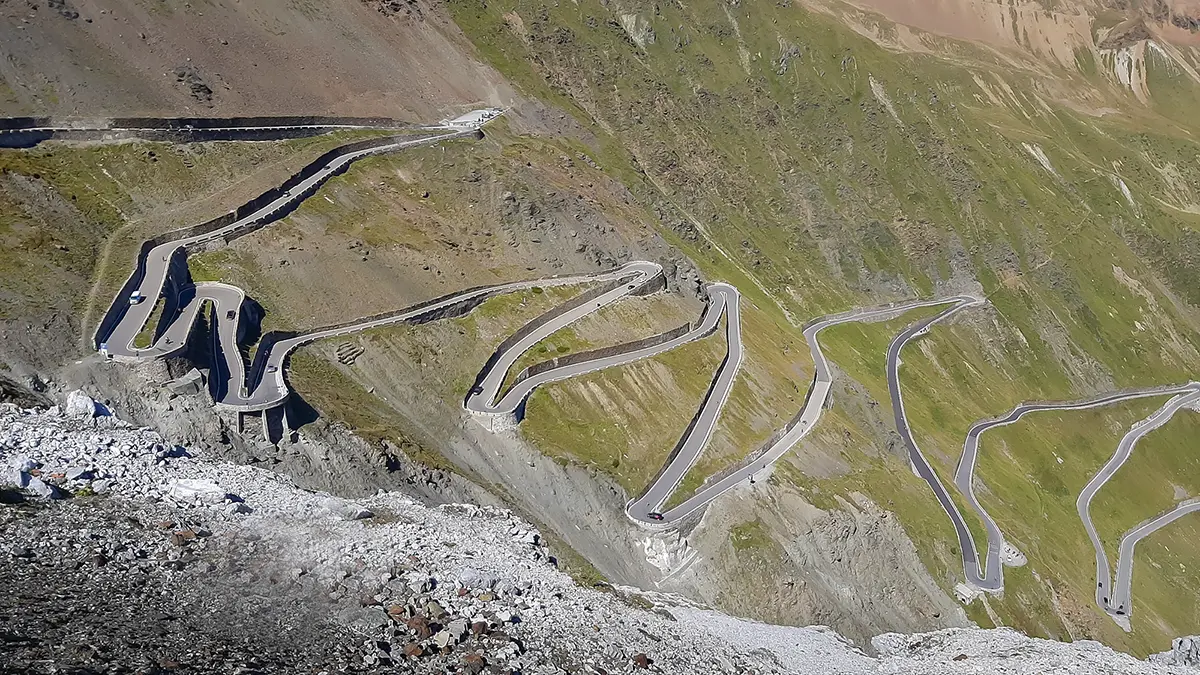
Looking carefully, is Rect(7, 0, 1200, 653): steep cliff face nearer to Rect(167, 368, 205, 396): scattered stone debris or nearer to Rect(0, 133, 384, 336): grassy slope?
Rect(0, 133, 384, 336): grassy slope

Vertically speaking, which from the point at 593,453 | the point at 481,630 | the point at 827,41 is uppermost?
the point at 827,41

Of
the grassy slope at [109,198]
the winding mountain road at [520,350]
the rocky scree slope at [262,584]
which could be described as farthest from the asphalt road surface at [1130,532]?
the grassy slope at [109,198]

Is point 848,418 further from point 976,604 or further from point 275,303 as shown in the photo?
→ point 275,303

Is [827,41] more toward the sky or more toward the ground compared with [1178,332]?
more toward the sky

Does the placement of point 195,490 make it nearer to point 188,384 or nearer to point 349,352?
point 188,384

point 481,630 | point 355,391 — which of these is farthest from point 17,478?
point 355,391

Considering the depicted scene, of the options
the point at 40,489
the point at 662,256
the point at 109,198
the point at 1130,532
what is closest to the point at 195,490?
the point at 40,489

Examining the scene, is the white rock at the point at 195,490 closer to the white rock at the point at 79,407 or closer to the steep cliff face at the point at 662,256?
the white rock at the point at 79,407
